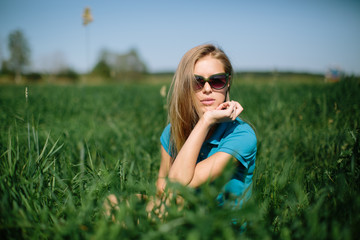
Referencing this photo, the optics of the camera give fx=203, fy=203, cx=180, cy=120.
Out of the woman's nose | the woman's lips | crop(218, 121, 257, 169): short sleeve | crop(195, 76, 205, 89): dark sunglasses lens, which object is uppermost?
crop(195, 76, 205, 89): dark sunglasses lens

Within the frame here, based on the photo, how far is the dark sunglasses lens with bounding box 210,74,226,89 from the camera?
4.88 feet

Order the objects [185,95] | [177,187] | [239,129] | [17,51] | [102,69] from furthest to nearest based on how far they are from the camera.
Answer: [102,69], [17,51], [185,95], [239,129], [177,187]

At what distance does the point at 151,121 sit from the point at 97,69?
2336 inches

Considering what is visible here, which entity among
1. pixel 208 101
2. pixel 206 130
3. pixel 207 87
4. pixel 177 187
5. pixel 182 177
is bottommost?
pixel 182 177

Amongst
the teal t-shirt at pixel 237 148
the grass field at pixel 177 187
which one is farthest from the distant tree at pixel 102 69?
the teal t-shirt at pixel 237 148

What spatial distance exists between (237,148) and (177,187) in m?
0.58

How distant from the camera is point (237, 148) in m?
1.22

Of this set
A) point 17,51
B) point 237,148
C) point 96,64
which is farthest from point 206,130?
point 96,64

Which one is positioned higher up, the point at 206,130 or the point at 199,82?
the point at 199,82

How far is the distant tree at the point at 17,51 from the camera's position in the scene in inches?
1654

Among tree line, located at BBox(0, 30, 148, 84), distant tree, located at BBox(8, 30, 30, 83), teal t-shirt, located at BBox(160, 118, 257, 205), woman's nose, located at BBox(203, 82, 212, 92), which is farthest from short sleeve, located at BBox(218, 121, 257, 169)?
distant tree, located at BBox(8, 30, 30, 83)

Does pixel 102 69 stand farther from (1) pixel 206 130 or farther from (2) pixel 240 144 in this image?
(2) pixel 240 144

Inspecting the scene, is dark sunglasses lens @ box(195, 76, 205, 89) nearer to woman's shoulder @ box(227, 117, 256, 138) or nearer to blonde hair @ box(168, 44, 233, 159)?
blonde hair @ box(168, 44, 233, 159)

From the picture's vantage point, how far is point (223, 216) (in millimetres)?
786
